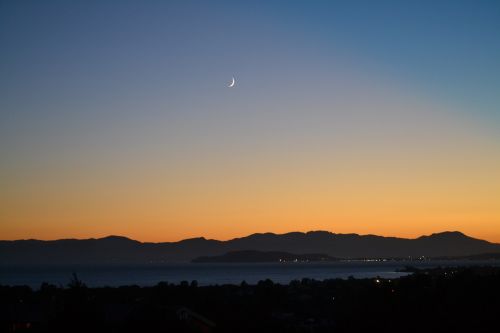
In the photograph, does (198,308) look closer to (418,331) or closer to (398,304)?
(398,304)

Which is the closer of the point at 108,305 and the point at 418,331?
the point at 108,305

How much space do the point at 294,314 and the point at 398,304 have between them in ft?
24.6

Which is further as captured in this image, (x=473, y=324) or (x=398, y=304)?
(x=398, y=304)

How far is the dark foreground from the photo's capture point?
1352 centimetres

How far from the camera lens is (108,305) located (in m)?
26.1

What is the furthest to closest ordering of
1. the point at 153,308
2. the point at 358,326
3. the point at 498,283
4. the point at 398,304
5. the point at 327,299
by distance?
the point at 327,299, the point at 498,283, the point at 398,304, the point at 358,326, the point at 153,308

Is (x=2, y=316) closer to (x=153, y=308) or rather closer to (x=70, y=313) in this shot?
(x=153, y=308)

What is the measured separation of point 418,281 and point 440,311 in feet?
76.0

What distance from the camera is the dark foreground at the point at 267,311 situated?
44.4 feet

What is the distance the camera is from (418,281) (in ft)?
207

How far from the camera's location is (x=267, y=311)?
46.5 metres

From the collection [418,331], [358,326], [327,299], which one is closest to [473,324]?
[418,331]

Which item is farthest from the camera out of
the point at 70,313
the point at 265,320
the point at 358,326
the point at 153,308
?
the point at 265,320

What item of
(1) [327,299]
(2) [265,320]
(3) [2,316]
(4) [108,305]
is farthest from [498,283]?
(3) [2,316]
